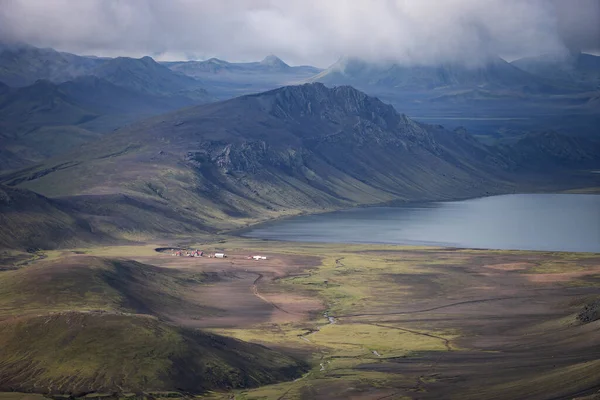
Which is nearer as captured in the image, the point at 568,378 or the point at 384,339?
the point at 568,378

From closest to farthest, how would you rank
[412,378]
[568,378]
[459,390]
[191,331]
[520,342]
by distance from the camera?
1. [568,378]
2. [459,390]
3. [412,378]
4. [191,331]
5. [520,342]

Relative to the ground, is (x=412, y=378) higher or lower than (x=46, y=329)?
lower

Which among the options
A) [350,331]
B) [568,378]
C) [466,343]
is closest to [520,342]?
[466,343]

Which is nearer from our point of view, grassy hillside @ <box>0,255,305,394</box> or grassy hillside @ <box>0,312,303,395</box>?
grassy hillside @ <box>0,312,303,395</box>

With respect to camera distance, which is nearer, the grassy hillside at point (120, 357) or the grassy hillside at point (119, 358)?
the grassy hillside at point (119, 358)

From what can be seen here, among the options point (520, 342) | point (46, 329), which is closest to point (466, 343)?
point (520, 342)

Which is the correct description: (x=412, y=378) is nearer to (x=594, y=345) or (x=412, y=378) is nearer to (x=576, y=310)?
(x=594, y=345)

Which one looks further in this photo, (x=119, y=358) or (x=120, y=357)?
(x=120, y=357)

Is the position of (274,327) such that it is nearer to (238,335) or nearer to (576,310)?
(238,335)

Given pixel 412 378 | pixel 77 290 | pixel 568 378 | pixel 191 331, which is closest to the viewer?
pixel 568 378
